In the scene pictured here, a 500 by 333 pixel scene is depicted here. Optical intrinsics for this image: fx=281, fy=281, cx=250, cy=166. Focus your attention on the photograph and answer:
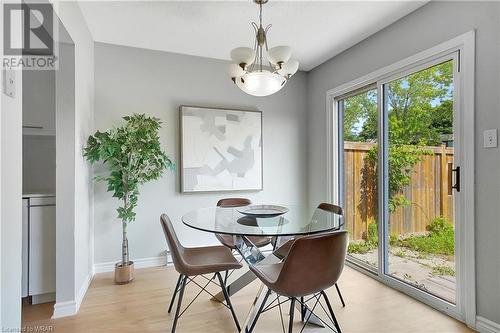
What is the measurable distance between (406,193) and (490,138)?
0.90 metres

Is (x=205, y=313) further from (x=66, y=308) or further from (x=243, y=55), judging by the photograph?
(x=243, y=55)

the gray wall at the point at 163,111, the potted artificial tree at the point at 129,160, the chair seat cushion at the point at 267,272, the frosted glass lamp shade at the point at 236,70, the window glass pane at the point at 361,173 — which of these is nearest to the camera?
the chair seat cushion at the point at 267,272

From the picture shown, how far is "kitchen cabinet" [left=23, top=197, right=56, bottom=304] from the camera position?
2229 millimetres

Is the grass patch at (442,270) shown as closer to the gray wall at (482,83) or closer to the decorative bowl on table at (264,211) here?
the gray wall at (482,83)

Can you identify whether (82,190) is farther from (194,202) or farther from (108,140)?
(194,202)

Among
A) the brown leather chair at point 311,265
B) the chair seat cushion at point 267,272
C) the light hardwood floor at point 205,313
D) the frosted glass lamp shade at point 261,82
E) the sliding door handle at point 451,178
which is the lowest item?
the light hardwood floor at point 205,313

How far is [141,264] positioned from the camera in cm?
321

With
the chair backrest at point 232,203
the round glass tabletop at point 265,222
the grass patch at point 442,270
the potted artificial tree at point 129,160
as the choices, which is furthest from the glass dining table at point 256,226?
the grass patch at point 442,270

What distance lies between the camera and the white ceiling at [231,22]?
236cm

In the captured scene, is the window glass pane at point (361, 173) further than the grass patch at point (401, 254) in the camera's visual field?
Yes

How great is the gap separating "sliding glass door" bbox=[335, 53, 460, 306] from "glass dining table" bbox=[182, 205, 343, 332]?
2.71ft

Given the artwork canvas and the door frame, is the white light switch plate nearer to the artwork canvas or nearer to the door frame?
the door frame

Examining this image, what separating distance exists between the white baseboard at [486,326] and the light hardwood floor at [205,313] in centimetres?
8

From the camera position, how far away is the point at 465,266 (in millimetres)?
2025
